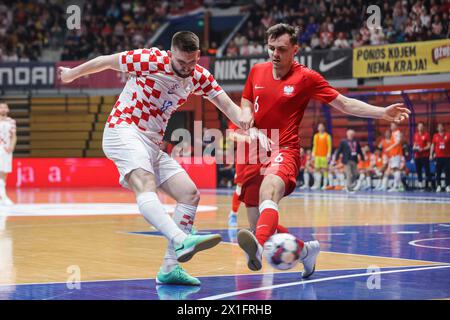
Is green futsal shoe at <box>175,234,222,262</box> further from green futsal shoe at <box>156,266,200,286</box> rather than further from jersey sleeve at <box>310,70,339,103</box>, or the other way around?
jersey sleeve at <box>310,70,339,103</box>

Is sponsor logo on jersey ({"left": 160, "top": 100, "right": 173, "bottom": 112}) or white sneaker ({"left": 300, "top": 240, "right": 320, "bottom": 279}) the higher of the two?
sponsor logo on jersey ({"left": 160, "top": 100, "right": 173, "bottom": 112})

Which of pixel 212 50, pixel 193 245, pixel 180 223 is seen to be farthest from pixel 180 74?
pixel 212 50

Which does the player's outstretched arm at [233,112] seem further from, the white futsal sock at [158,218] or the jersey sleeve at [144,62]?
the white futsal sock at [158,218]

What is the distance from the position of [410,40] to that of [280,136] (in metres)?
21.0

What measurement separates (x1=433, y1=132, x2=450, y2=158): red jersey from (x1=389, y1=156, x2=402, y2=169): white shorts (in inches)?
61.9

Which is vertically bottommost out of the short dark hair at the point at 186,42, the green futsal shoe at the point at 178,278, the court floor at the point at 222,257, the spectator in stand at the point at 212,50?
the court floor at the point at 222,257

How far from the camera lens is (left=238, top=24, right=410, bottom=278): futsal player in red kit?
7.70m

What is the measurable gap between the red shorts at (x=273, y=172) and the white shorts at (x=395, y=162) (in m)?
19.5

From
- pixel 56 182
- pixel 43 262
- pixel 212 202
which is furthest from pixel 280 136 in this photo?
pixel 56 182

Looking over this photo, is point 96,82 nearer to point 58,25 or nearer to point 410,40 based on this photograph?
point 58,25

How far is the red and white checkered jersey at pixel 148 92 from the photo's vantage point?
746cm

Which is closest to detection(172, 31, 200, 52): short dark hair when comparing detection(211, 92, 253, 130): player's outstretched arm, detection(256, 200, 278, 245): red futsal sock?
detection(211, 92, 253, 130): player's outstretched arm

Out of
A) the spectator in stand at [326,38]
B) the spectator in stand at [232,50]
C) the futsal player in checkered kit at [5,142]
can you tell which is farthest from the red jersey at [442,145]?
the futsal player in checkered kit at [5,142]

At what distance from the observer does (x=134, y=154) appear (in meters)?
7.25
